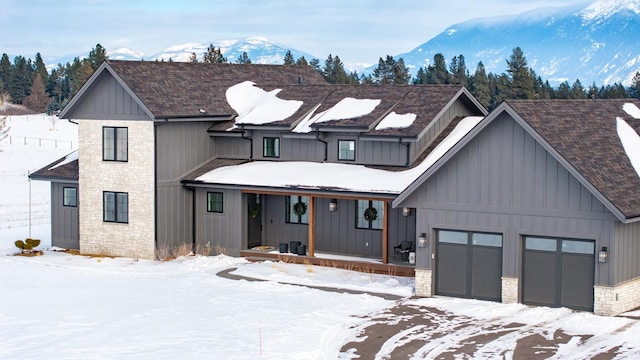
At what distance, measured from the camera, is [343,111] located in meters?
34.4

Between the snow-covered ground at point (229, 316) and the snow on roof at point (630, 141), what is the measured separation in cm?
412

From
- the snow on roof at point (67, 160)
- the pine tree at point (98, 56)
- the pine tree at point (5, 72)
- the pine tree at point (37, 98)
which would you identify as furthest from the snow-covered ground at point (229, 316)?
the pine tree at point (5, 72)

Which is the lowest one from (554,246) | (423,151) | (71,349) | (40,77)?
(71,349)

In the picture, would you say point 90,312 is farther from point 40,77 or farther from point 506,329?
point 40,77

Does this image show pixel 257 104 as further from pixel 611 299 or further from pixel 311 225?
pixel 611 299

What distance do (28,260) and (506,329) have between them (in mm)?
17444

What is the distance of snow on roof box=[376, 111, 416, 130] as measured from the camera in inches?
1288

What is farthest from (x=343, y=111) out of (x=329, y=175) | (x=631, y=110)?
(x=631, y=110)

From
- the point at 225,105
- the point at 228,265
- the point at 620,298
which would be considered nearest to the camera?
the point at 620,298

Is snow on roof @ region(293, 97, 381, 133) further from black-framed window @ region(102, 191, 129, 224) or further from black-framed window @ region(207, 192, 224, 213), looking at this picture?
black-framed window @ region(102, 191, 129, 224)

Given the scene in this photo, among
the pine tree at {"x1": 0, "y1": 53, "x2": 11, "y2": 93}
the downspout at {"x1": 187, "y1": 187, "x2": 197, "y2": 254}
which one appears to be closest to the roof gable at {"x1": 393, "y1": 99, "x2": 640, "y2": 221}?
the downspout at {"x1": 187, "y1": 187, "x2": 197, "y2": 254}

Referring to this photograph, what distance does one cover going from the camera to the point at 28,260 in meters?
33.8

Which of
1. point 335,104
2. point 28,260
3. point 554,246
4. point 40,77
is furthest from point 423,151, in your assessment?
point 40,77

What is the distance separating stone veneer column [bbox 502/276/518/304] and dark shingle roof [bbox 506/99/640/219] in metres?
3.33
